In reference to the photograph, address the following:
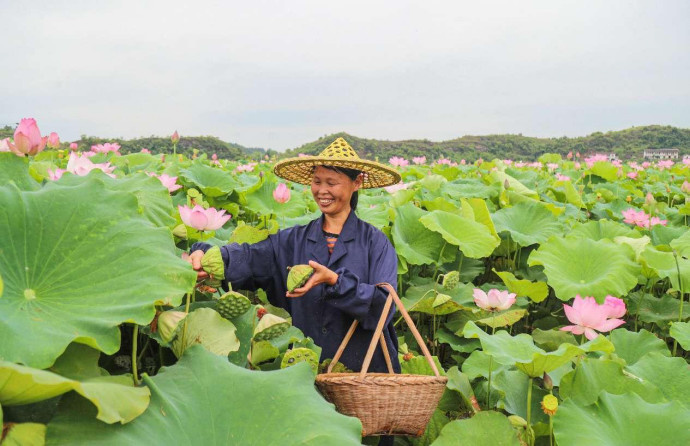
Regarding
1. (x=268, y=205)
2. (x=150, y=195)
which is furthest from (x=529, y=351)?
(x=268, y=205)

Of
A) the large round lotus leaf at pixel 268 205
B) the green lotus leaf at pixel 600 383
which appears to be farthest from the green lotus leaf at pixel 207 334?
the large round lotus leaf at pixel 268 205

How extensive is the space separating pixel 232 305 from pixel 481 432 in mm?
831

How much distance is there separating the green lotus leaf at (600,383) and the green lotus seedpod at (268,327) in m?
0.95

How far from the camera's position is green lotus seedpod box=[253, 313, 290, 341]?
4.51 ft

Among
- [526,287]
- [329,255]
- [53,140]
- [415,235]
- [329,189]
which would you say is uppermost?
[53,140]

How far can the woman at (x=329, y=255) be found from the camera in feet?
6.73

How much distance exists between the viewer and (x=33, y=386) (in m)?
0.80

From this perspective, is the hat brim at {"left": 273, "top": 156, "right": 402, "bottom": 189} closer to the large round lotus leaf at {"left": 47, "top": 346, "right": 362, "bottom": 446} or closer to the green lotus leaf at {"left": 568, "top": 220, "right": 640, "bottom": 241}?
the large round lotus leaf at {"left": 47, "top": 346, "right": 362, "bottom": 446}

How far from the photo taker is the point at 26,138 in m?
1.63

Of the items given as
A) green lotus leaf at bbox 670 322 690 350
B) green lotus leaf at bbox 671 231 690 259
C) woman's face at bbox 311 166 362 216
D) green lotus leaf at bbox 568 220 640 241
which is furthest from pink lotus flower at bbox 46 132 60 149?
green lotus leaf at bbox 671 231 690 259

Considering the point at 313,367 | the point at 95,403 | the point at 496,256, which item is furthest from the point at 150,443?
the point at 496,256

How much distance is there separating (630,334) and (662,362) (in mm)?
476

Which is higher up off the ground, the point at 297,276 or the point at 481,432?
→ the point at 297,276

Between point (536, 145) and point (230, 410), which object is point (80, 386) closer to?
point (230, 410)
